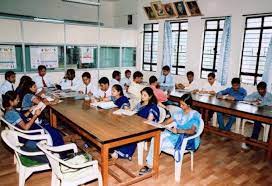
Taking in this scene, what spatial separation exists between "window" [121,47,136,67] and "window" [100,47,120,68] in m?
0.27

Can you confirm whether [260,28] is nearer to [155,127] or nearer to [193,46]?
[193,46]

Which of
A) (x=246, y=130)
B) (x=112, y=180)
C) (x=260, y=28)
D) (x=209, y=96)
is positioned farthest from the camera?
(x=260, y=28)

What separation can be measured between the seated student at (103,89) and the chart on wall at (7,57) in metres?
2.63

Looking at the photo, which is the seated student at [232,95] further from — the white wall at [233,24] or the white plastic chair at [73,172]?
the white plastic chair at [73,172]

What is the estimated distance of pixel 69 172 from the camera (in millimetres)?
2207

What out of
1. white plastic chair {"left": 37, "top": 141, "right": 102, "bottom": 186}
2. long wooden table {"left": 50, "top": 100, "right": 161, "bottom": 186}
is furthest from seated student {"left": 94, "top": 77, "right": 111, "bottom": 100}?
white plastic chair {"left": 37, "top": 141, "right": 102, "bottom": 186}

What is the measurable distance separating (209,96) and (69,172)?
3.40 meters

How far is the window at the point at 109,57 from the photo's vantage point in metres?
7.37

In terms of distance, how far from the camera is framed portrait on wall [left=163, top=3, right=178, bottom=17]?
7.01 m

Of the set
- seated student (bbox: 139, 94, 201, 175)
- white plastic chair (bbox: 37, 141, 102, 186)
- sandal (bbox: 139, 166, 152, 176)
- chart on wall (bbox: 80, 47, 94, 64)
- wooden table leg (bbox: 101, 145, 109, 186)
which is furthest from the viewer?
chart on wall (bbox: 80, 47, 94, 64)

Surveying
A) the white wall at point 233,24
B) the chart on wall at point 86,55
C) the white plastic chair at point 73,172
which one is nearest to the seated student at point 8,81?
the chart on wall at point 86,55

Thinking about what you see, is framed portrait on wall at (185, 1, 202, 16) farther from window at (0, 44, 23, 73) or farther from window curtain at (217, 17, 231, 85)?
window at (0, 44, 23, 73)

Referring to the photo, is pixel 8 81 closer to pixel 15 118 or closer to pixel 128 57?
pixel 15 118

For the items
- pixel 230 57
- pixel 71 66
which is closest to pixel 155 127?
pixel 230 57
